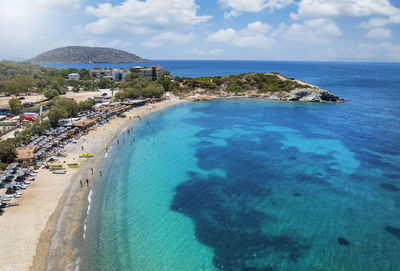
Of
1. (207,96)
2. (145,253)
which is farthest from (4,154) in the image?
(207,96)

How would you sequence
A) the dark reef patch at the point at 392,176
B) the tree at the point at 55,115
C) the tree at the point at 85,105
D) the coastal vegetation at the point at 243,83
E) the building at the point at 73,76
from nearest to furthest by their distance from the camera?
the dark reef patch at the point at 392,176 < the tree at the point at 55,115 < the tree at the point at 85,105 < the coastal vegetation at the point at 243,83 < the building at the point at 73,76

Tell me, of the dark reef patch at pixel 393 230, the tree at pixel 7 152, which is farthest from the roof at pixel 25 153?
the dark reef patch at pixel 393 230

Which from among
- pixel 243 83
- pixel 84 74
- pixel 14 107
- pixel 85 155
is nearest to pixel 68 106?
pixel 14 107

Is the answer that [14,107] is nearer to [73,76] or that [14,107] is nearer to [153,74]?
[73,76]

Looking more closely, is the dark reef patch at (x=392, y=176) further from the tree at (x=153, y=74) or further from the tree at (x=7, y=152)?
the tree at (x=153, y=74)

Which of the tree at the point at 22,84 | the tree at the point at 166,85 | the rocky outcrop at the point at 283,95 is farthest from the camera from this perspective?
the tree at the point at 166,85

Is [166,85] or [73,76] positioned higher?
[73,76]

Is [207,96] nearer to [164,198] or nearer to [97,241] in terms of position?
[164,198]
